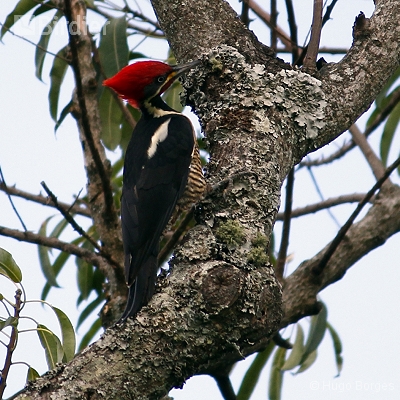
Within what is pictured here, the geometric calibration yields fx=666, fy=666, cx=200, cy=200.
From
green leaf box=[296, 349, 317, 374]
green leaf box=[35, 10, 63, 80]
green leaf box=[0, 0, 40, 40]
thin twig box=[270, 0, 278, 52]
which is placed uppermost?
green leaf box=[0, 0, 40, 40]

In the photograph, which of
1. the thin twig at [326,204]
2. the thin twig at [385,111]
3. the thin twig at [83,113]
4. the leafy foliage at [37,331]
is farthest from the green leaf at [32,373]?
the thin twig at [385,111]

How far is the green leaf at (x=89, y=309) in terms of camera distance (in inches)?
167

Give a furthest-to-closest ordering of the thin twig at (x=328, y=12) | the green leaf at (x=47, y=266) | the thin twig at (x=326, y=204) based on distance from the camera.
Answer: the thin twig at (x=326, y=204)
the green leaf at (x=47, y=266)
the thin twig at (x=328, y=12)

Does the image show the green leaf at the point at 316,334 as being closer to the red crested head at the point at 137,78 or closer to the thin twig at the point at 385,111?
the thin twig at the point at 385,111

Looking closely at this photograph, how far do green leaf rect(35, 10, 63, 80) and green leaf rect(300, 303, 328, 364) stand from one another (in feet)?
7.17

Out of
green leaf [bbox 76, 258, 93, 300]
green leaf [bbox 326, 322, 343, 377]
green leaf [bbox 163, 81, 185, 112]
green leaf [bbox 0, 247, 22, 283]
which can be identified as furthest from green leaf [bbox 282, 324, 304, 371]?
green leaf [bbox 0, 247, 22, 283]

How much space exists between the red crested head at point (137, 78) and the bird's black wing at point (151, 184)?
175 millimetres

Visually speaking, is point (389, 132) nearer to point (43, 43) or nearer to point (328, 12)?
point (328, 12)

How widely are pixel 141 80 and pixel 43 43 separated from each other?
84 centimetres

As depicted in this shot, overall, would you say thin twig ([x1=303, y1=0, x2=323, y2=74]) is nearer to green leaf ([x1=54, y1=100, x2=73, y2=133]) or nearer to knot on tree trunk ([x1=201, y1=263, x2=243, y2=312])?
knot on tree trunk ([x1=201, y1=263, x2=243, y2=312])

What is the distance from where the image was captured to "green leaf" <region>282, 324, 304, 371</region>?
3986mm

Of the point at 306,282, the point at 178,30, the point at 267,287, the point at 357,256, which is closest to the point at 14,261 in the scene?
the point at 267,287

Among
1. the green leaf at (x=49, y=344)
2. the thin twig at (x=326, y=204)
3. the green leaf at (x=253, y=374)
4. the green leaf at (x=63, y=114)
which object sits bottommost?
the green leaf at (x=49, y=344)

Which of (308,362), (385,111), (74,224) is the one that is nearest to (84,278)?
(74,224)
